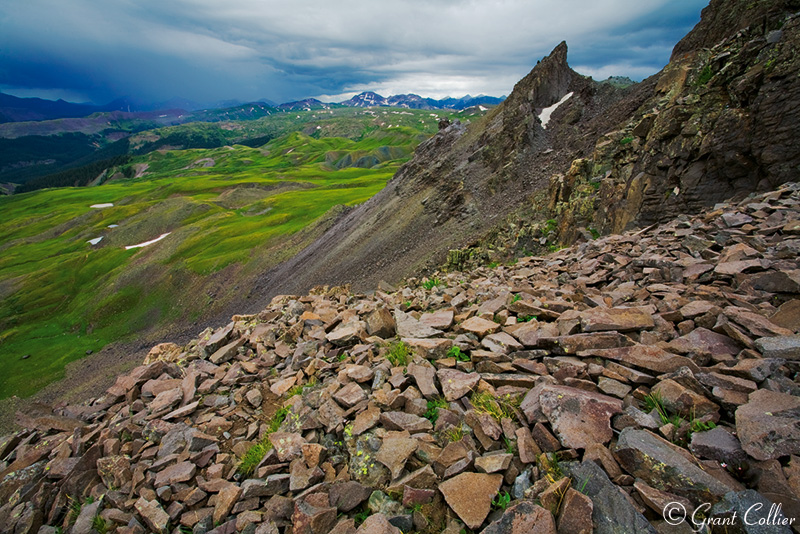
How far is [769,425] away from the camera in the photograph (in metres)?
3.96

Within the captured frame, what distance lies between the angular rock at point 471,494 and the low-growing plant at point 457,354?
3084 mm

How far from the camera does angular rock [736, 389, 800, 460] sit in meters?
3.72

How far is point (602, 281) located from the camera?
11.7m

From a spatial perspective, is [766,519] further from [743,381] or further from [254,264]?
[254,264]

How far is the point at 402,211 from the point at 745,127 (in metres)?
35.3

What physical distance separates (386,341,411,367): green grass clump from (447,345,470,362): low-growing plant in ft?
3.44

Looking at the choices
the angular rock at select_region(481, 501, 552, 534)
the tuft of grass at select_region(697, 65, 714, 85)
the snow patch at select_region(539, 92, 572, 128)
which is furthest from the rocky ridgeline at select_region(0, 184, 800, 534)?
the snow patch at select_region(539, 92, 572, 128)

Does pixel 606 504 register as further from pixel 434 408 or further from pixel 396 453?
pixel 434 408

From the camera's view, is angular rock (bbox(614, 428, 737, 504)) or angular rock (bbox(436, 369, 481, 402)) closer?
angular rock (bbox(614, 428, 737, 504))

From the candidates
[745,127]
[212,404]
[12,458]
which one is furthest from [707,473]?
[745,127]

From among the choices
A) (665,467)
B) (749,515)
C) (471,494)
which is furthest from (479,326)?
(749,515)

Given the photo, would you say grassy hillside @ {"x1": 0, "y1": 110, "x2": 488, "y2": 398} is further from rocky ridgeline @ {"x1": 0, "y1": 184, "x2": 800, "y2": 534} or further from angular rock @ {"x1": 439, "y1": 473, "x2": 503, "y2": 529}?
angular rock @ {"x1": 439, "y1": 473, "x2": 503, "y2": 529}

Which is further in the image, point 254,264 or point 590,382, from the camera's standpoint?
point 254,264

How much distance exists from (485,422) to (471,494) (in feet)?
3.64
